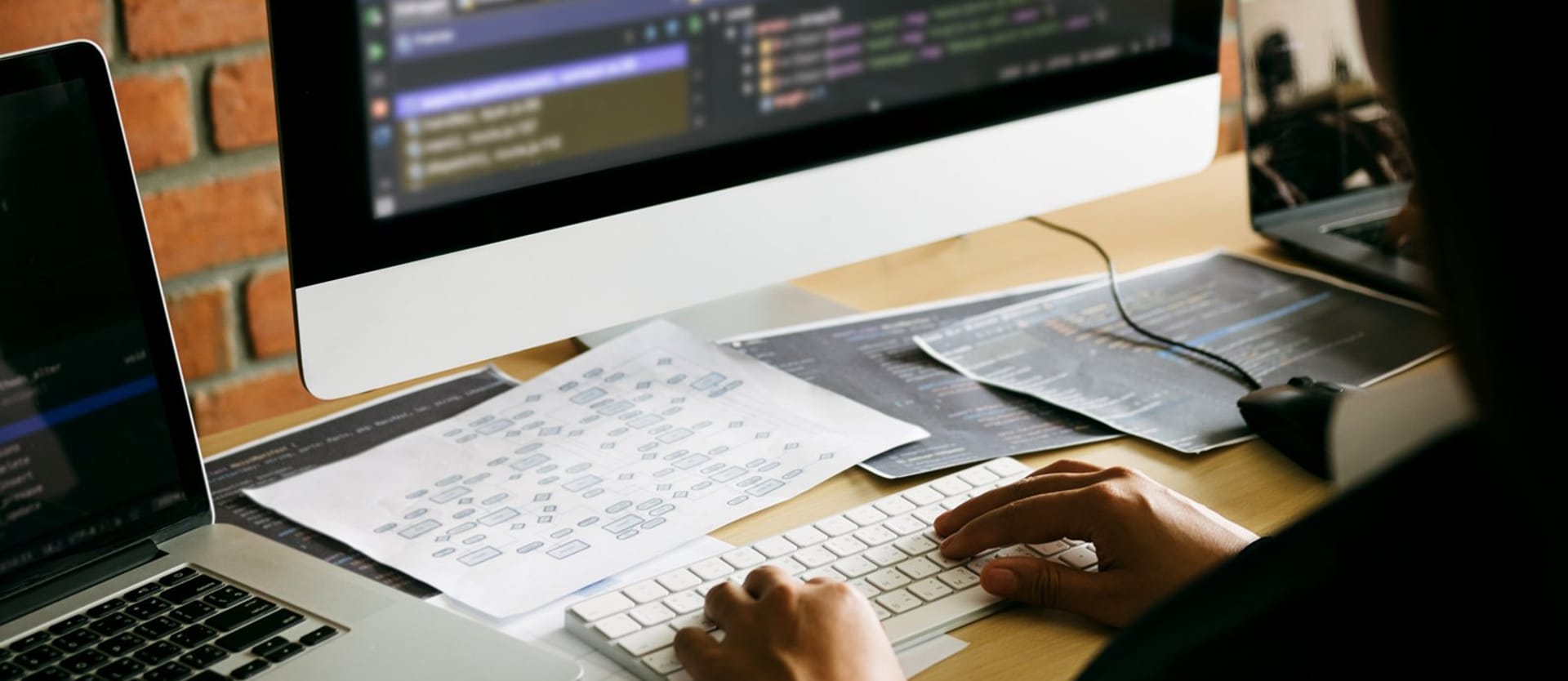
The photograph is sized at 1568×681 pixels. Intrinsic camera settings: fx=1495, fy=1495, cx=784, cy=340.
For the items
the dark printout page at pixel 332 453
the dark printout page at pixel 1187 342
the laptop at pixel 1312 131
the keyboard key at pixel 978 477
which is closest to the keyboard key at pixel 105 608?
the dark printout page at pixel 332 453

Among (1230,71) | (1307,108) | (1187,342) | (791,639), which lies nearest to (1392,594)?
(791,639)

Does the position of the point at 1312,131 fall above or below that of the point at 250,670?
above

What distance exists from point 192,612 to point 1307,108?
3.20ft

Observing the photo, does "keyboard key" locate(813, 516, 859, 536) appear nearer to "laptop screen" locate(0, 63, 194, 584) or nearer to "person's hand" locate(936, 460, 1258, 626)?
"person's hand" locate(936, 460, 1258, 626)

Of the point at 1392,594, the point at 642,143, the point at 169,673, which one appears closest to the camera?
the point at 1392,594

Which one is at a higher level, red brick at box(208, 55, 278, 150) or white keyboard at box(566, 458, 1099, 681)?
red brick at box(208, 55, 278, 150)

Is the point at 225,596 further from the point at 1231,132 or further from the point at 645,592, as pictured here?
the point at 1231,132

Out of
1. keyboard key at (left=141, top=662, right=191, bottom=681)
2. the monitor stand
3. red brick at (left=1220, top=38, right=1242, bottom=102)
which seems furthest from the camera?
red brick at (left=1220, top=38, right=1242, bottom=102)

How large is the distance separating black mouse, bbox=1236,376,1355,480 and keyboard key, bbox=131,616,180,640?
63 centimetres

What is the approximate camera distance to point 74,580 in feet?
2.30

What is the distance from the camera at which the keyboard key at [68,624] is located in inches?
26.4

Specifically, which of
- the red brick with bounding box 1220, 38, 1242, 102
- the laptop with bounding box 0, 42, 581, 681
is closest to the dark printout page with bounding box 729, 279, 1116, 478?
the laptop with bounding box 0, 42, 581, 681

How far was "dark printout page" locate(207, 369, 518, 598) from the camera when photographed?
2.69ft

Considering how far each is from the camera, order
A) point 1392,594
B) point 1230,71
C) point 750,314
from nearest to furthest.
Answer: point 1392,594, point 750,314, point 1230,71
